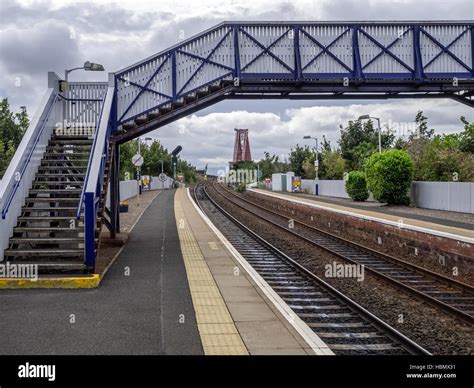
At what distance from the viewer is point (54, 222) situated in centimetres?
1255

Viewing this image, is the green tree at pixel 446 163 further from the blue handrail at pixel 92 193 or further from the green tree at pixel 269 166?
the green tree at pixel 269 166

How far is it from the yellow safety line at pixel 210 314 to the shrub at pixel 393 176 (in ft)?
63.9

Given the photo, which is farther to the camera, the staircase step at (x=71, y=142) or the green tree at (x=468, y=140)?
the green tree at (x=468, y=140)

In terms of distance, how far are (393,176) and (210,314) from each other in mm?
24268

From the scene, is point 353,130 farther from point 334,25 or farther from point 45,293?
point 45,293

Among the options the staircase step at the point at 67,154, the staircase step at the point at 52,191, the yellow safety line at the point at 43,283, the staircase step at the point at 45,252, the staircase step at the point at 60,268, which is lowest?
the yellow safety line at the point at 43,283

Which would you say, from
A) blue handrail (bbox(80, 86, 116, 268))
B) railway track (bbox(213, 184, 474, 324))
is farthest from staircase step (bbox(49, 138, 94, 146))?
railway track (bbox(213, 184, 474, 324))

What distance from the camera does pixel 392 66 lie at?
55.9 ft

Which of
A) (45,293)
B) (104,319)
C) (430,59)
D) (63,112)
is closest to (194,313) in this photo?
(104,319)

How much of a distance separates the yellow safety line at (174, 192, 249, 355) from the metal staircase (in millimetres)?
2384

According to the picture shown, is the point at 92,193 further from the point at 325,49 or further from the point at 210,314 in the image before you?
the point at 325,49

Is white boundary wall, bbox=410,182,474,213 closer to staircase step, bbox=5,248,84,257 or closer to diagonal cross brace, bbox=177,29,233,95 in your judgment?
diagonal cross brace, bbox=177,29,233,95

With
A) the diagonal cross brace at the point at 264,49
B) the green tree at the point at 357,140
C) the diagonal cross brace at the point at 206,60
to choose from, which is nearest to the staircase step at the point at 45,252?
the diagonal cross brace at the point at 206,60

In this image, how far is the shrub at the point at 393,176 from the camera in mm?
30078
